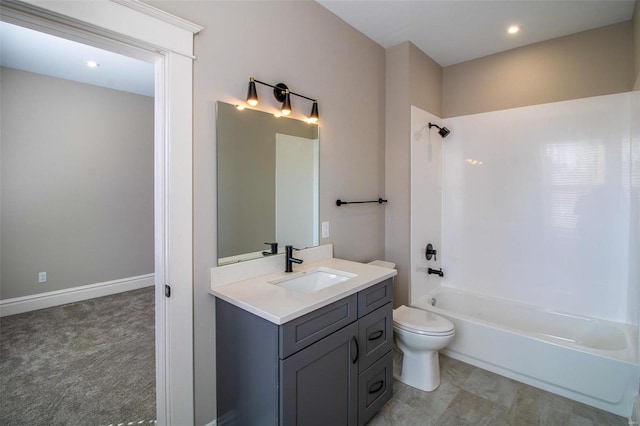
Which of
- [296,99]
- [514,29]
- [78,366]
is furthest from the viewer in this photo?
[514,29]

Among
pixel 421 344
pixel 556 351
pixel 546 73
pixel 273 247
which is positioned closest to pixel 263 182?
pixel 273 247

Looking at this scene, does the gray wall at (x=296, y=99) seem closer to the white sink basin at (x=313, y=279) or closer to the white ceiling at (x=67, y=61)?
the white sink basin at (x=313, y=279)

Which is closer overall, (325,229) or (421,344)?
(421,344)

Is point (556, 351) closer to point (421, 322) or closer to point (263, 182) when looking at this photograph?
point (421, 322)

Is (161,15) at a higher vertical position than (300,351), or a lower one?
higher

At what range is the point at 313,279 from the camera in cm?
197

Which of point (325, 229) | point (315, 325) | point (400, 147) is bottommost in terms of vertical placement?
point (315, 325)

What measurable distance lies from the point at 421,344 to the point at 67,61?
4170mm

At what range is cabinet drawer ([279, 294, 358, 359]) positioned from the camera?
4.14 feet

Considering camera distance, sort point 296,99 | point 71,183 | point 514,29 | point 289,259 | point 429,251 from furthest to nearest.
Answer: point 71,183 → point 429,251 → point 514,29 → point 296,99 → point 289,259

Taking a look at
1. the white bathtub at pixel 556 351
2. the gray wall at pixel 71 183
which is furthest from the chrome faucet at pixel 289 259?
the gray wall at pixel 71 183

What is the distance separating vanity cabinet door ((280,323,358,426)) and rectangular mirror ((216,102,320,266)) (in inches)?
26.5

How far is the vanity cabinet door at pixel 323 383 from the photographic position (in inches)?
50.2

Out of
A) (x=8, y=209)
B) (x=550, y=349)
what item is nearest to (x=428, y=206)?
(x=550, y=349)
